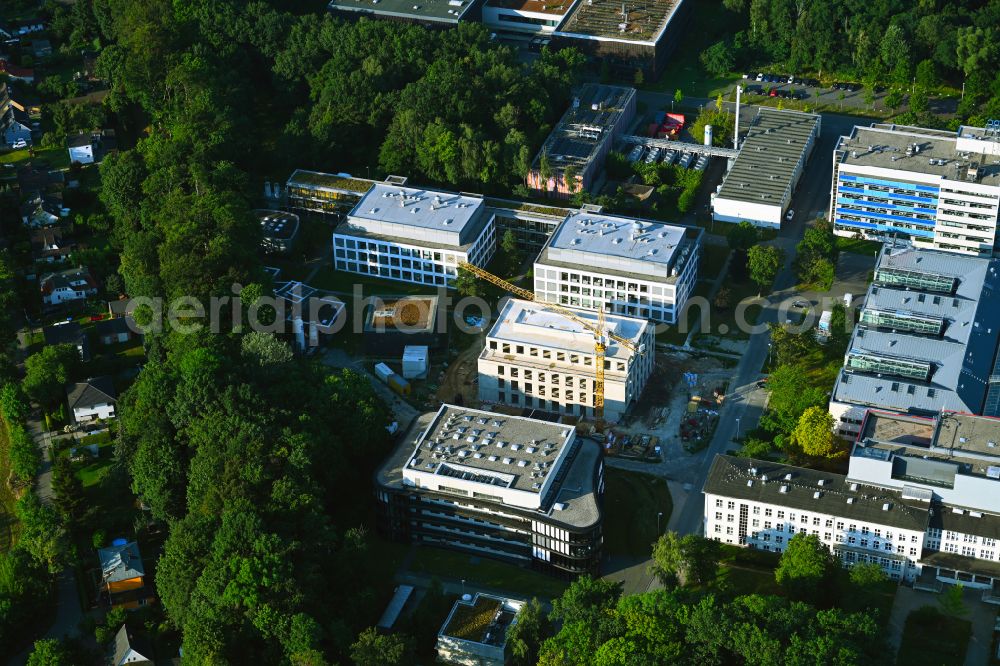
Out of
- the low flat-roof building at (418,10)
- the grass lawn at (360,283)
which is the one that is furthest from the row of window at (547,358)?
the low flat-roof building at (418,10)

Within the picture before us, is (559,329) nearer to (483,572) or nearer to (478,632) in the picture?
(483,572)

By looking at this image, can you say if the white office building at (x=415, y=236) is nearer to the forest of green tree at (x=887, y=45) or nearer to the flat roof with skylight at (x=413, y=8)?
the flat roof with skylight at (x=413, y=8)

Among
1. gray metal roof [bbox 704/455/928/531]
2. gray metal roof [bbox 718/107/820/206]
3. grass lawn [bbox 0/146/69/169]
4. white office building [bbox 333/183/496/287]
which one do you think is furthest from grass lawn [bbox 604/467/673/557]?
grass lawn [bbox 0/146/69/169]

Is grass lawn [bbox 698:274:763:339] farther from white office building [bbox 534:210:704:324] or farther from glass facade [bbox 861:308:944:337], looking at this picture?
glass facade [bbox 861:308:944:337]

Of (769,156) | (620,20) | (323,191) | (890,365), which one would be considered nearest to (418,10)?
(620,20)

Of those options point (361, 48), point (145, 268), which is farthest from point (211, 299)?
point (361, 48)

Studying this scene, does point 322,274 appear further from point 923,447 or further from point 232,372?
point 923,447
